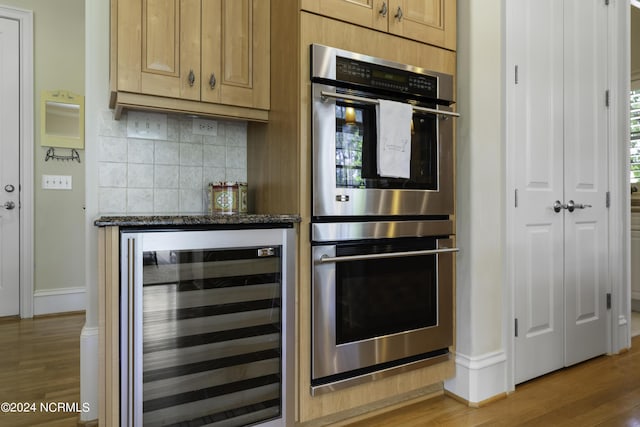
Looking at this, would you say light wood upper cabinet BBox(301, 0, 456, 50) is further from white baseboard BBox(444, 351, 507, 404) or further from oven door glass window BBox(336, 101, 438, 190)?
white baseboard BBox(444, 351, 507, 404)

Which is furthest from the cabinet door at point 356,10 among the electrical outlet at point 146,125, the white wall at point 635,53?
the white wall at point 635,53

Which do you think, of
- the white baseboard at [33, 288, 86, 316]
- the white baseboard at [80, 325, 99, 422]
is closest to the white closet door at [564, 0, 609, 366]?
the white baseboard at [80, 325, 99, 422]

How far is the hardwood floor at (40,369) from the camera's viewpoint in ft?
6.06

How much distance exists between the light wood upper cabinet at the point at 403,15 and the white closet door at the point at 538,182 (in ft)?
1.27

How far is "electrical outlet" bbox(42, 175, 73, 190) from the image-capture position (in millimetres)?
3547

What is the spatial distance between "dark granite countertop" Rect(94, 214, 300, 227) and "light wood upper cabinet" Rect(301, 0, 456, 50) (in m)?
0.85

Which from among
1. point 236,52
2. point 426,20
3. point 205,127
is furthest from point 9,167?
point 426,20

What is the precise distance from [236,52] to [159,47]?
1.09 feet

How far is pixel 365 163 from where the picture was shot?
1.76 m

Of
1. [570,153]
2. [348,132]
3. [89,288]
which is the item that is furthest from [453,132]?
[89,288]

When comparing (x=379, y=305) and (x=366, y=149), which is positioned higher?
(x=366, y=149)

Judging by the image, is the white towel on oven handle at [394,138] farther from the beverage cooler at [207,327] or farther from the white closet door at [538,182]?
the white closet door at [538,182]

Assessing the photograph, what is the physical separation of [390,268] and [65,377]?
1.89m

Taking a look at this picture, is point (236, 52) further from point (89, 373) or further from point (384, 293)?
point (89, 373)
